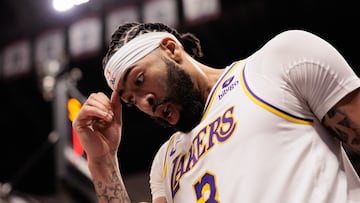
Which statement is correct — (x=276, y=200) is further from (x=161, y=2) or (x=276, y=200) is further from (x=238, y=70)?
(x=161, y=2)

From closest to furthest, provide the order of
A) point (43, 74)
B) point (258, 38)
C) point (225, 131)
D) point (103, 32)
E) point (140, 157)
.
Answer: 1. point (225, 131)
2. point (43, 74)
3. point (258, 38)
4. point (103, 32)
5. point (140, 157)

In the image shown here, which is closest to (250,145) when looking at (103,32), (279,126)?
(279,126)

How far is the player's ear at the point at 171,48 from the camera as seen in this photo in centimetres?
190

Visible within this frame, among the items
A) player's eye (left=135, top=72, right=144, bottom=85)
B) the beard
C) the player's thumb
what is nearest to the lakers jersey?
the beard

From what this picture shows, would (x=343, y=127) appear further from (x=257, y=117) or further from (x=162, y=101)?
(x=162, y=101)

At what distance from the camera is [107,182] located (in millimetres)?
1913

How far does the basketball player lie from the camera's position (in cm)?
147

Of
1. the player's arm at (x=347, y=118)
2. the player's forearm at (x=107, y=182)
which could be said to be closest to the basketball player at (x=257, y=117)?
the player's arm at (x=347, y=118)

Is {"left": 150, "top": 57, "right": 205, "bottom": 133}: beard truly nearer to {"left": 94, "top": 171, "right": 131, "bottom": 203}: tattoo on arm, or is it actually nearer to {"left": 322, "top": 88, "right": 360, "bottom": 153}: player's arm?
{"left": 94, "top": 171, "right": 131, "bottom": 203}: tattoo on arm

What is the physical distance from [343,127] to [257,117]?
0.79 ft


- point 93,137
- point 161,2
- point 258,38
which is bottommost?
point 258,38

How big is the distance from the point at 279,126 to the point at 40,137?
7393 millimetres

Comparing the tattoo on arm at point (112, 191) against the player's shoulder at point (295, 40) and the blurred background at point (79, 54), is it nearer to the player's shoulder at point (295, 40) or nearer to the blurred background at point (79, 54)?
the player's shoulder at point (295, 40)

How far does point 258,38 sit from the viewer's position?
593 cm
